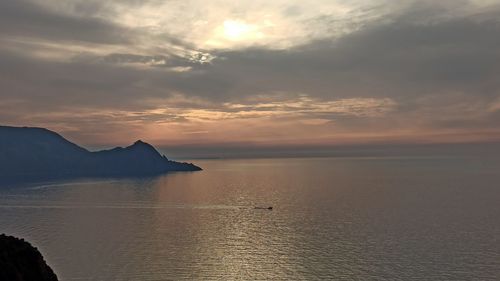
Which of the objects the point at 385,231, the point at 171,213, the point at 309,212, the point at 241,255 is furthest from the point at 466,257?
the point at 171,213

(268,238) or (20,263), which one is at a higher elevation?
(20,263)

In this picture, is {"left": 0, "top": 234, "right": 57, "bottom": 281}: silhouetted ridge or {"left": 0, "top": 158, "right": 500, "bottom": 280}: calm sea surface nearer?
{"left": 0, "top": 234, "right": 57, "bottom": 281}: silhouetted ridge

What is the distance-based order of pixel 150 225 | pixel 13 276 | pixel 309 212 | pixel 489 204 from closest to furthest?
pixel 13 276
pixel 150 225
pixel 309 212
pixel 489 204

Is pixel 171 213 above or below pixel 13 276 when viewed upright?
below

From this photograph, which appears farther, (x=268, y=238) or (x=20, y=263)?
(x=268, y=238)

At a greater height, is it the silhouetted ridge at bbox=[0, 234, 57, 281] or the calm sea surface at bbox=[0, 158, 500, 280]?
the silhouetted ridge at bbox=[0, 234, 57, 281]

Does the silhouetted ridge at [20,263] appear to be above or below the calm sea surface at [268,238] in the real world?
above

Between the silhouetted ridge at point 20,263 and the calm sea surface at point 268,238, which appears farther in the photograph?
the calm sea surface at point 268,238

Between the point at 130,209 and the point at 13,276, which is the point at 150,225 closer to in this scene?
the point at 130,209
